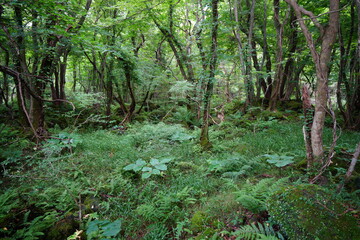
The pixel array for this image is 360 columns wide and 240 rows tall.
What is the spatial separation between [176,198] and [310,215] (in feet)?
6.85

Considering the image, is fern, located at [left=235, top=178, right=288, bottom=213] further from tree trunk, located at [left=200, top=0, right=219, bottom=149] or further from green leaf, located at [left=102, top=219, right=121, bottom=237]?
tree trunk, located at [left=200, top=0, right=219, bottom=149]

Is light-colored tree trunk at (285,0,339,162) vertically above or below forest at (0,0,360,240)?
above

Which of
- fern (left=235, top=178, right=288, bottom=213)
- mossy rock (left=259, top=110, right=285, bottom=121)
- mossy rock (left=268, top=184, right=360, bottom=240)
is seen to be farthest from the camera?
mossy rock (left=259, top=110, right=285, bottom=121)

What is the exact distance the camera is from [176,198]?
11.2 feet

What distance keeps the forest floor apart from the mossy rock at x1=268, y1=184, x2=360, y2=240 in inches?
5.5

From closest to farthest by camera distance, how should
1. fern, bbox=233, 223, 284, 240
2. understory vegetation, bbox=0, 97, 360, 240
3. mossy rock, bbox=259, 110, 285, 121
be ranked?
1. fern, bbox=233, 223, 284, 240
2. understory vegetation, bbox=0, 97, 360, 240
3. mossy rock, bbox=259, 110, 285, 121

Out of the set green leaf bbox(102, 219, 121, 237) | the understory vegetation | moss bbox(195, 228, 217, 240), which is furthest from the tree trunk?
green leaf bbox(102, 219, 121, 237)

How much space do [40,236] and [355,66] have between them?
1109 cm

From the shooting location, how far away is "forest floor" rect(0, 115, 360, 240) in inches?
107

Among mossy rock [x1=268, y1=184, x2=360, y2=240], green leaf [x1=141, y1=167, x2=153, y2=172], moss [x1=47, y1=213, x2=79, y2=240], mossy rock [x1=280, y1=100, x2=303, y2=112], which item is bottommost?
moss [x1=47, y1=213, x2=79, y2=240]

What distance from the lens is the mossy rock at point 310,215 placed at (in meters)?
2.04

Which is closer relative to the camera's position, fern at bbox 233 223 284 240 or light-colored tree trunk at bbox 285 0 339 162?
fern at bbox 233 223 284 240

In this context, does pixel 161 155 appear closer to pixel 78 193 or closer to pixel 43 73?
pixel 78 193

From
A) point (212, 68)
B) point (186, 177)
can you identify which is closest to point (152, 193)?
point (186, 177)
